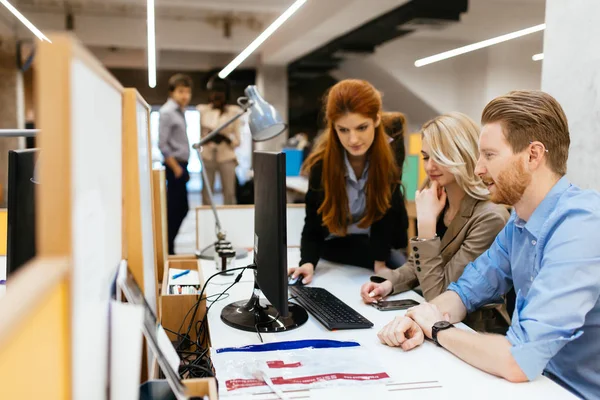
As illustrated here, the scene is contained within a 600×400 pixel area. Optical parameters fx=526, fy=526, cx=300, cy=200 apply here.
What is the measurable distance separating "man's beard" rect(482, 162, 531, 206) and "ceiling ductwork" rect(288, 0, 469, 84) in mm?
4642

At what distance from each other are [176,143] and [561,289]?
4.10 m

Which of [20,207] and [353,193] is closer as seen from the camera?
[20,207]

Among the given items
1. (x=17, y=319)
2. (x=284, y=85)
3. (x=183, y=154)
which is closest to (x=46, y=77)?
(x=17, y=319)

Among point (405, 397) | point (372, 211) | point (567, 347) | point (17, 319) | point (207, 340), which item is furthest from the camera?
point (372, 211)

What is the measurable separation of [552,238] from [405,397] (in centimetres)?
49

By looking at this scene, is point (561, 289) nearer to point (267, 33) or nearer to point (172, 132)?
point (172, 132)

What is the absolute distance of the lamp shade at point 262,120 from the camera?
7.16ft

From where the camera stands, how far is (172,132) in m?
4.79

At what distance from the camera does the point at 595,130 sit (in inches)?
67.5

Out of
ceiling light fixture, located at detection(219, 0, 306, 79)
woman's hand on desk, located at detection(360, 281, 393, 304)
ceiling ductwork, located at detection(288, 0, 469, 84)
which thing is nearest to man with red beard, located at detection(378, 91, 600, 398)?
woman's hand on desk, located at detection(360, 281, 393, 304)

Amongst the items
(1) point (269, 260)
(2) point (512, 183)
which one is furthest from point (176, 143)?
(2) point (512, 183)

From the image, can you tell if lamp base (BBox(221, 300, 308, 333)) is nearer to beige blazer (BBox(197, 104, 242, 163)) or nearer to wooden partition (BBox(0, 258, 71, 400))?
wooden partition (BBox(0, 258, 71, 400))

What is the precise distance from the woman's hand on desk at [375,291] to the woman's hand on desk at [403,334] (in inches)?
12.8

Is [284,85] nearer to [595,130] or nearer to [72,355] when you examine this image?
[595,130]
